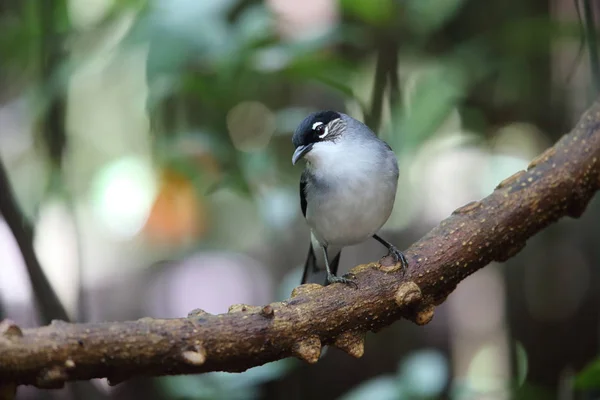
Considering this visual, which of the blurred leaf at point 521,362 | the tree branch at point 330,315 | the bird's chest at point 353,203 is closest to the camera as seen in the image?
the tree branch at point 330,315

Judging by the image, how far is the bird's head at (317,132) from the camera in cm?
Result: 205

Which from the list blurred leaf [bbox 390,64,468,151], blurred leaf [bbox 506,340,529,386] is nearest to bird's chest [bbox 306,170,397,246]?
blurred leaf [bbox 390,64,468,151]

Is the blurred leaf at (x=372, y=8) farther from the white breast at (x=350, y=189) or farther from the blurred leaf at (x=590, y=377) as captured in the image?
the blurred leaf at (x=590, y=377)

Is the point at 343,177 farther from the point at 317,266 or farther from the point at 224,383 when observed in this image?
the point at 224,383

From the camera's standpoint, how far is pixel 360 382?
162 inches

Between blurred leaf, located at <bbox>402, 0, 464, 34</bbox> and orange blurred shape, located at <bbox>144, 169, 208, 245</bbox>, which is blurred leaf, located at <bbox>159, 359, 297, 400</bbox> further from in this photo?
blurred leaf, located at <bbox>402, 0, 464, 34</bbox>

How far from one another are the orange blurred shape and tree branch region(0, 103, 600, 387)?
167 centimetres

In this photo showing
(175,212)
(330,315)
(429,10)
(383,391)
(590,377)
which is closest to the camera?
(330,315)

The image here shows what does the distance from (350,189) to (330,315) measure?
639 millimetres

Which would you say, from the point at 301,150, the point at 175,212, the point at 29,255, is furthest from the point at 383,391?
the point at 175,212

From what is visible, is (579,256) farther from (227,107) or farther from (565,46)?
(227,107)

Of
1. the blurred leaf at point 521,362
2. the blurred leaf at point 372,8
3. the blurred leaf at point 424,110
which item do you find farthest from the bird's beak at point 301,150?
the blurred leaf at point 521,362

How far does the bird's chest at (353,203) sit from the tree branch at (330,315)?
311mm

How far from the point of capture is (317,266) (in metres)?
2.44
